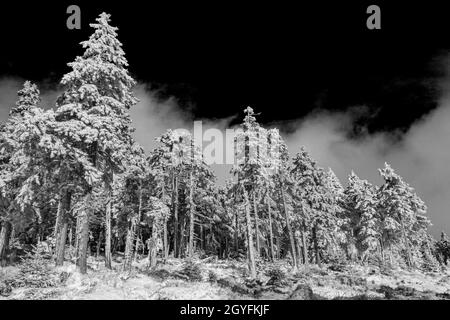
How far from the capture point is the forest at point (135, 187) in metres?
17.3

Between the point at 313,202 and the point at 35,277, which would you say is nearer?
the point at 35,277

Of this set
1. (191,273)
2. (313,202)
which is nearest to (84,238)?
(191,273)

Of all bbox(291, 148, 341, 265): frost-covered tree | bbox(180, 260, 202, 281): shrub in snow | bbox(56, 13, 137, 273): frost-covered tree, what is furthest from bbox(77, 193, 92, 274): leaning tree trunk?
bbox(291, 148, 341, 265): frost-covered tree

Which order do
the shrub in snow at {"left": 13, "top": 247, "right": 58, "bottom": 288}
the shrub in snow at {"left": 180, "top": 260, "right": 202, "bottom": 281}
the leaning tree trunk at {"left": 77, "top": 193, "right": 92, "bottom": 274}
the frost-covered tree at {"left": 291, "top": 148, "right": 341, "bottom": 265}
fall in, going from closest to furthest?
the shrub in snow at {"left": 13, "top": 247, "right": 58, "bottom": 288} → the leaning tree trunk at {"left": 77, "top": 193, "right": 92, "bottom": 274} → the shrub in snow at {"left": 180, "top": 260, "right": 202, "bottom": 281} → the frost-covered tree at {"left": 291, "top": 148, "right": 341, "bottom": 265}

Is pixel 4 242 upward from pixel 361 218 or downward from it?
downward

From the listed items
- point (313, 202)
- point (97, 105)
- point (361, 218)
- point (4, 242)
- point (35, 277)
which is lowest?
point (35, 277)

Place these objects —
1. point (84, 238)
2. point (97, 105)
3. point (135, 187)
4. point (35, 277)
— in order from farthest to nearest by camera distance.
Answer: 1. point (135, 187)
2. point (97, 105)
3. point (84, 238)
4. point (35, 277)

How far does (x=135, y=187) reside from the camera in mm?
31953

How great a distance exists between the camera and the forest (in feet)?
56.9

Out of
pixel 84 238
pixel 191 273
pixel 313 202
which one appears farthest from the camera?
pixel 313 202

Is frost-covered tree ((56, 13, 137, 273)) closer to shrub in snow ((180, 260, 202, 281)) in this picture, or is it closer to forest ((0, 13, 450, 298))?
forest ((0, 13, 450, 298))

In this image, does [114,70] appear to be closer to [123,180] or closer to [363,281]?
[123,180]

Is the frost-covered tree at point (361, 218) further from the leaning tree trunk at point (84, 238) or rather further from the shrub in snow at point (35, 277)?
the shrub in snow at point (35, 277)

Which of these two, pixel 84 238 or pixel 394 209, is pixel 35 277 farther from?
pixel 394 209
